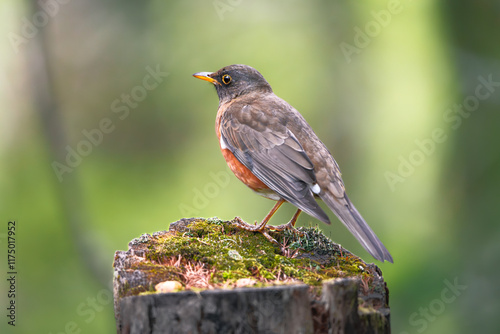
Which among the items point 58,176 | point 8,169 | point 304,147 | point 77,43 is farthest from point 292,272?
point 77,43

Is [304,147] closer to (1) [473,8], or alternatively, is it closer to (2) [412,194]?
(2) [412,194]

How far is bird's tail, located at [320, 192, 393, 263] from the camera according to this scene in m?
4.32

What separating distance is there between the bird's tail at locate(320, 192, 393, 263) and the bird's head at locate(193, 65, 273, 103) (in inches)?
89.9

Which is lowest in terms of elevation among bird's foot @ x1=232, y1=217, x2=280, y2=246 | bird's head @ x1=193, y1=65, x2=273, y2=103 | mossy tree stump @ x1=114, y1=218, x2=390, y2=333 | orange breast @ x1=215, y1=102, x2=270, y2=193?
mossy tree stump @ x1=114, y1=218, x2=390, y2=333

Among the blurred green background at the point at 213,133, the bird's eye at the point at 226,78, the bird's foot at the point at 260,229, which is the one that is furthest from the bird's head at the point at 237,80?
the bird's foot at the point at 260,229

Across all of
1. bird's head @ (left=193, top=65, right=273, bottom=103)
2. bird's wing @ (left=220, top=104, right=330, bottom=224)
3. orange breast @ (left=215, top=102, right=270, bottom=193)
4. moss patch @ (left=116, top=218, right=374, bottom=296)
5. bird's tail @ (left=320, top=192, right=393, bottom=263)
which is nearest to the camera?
moss patch @ (left=116, top=218, right=374, bottom=296)

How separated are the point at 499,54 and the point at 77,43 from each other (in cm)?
735

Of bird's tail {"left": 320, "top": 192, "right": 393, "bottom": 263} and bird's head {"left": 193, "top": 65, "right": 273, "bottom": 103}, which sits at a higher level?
bird's head {"left": 193, "top": 65, "right": 273, "bottom": 103}

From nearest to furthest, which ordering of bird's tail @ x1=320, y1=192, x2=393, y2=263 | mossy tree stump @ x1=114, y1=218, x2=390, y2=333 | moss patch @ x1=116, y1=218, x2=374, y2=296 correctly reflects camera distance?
1. mossy tree stump @ x1=114, y1=218, x2=390, y2=333
2. moss patch @ x1=116, y1=218, x2=374, y2=296
3. bird's tail @ x1=320, y1=192, x2=393, y2=263

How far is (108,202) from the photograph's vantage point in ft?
28.1

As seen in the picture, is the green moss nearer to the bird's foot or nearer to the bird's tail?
the bird's foot

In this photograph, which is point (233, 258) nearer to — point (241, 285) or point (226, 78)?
point (241, 285)

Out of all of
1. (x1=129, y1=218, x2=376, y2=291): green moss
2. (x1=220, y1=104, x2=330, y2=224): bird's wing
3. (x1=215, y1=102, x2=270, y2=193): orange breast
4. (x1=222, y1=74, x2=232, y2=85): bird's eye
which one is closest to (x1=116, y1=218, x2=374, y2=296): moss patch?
(x1=129, y1=218, x2=376, y2=291): green moss

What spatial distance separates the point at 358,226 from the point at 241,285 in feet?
6.13
